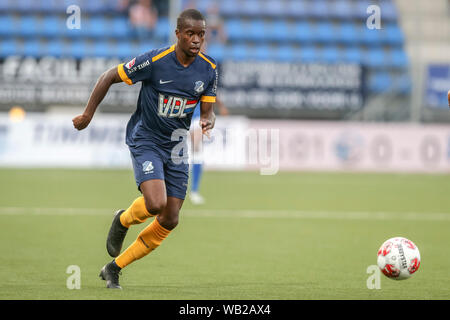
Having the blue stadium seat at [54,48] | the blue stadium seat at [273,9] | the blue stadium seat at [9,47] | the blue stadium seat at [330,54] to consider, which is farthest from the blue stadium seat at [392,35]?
the blue stadium seat at [9,47]

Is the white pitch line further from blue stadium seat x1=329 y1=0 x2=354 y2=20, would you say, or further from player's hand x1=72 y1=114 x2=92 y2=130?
blue stadium seat x1=329 y1=0 x2=354 y2=20

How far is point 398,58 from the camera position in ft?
75.3

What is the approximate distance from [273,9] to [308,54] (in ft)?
7.49

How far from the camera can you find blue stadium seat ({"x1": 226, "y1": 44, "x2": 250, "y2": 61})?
2256 cm

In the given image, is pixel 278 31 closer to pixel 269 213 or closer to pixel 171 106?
pixel 269 213

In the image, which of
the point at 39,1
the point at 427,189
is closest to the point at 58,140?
the point at 39,1

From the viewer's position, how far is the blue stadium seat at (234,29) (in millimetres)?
23406

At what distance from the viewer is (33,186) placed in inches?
581

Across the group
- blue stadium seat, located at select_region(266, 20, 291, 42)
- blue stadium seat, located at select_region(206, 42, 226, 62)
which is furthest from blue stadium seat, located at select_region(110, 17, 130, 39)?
blue stadium seat, located at select_region(266, 20, 291, 42)

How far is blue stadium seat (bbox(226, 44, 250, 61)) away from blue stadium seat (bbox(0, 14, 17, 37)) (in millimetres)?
6242

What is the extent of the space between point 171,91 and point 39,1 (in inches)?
749

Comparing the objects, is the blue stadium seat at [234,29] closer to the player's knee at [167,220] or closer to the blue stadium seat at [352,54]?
the blue stadium seat at [352,54]

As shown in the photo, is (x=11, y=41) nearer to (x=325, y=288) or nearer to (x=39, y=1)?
(x=39, y=1)

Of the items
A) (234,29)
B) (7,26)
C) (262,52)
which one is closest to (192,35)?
(262,52)
